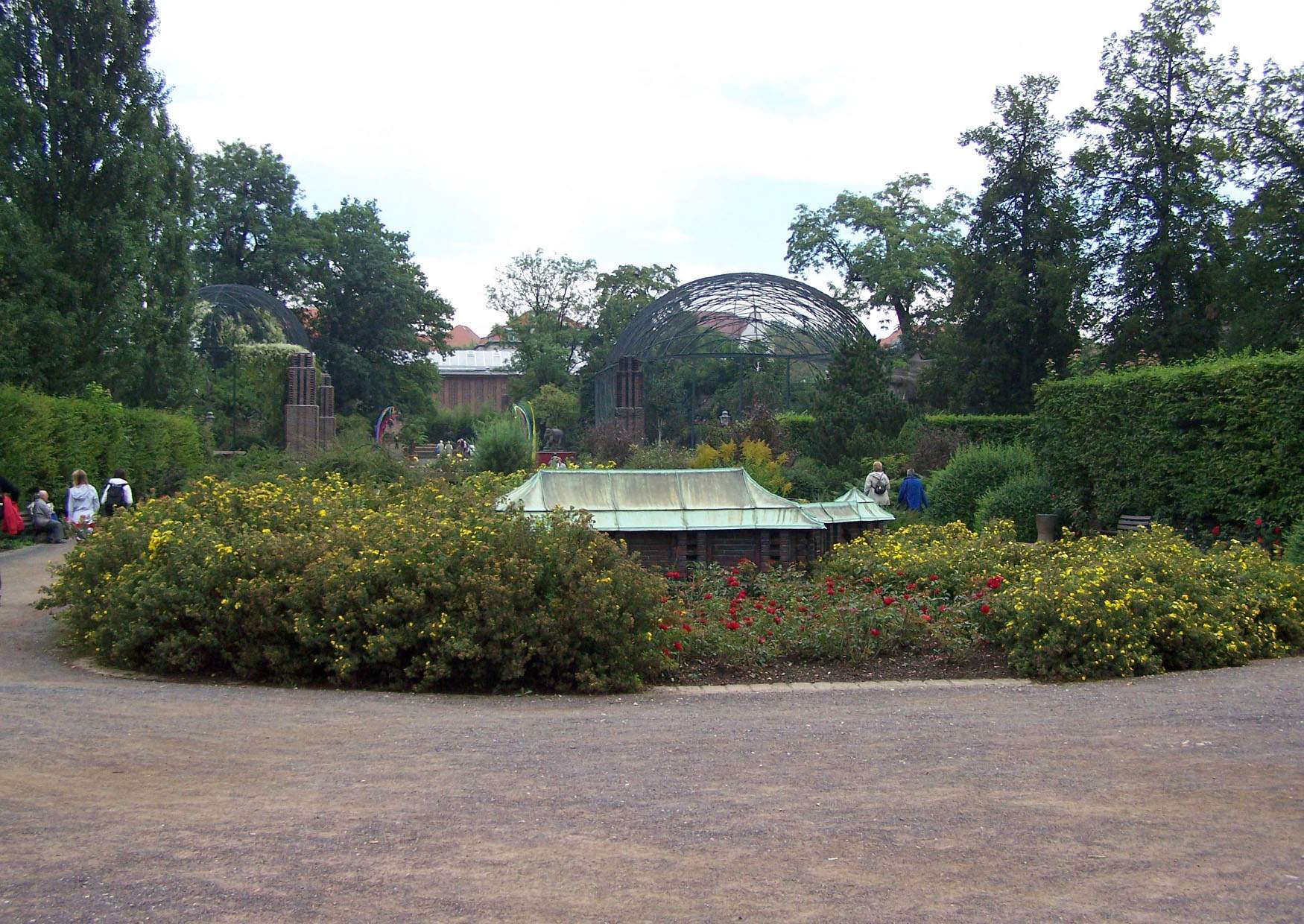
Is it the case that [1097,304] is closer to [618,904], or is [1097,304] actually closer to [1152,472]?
[1152,472]

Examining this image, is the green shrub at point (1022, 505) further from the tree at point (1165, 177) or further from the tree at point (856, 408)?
the tree at point (1165, 177)

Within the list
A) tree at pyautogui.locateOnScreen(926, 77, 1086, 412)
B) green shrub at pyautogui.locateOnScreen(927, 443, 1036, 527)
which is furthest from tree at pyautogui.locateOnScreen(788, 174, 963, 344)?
green shrub at pyautogui.locateOnScreen(927, 443, 1036, 527)

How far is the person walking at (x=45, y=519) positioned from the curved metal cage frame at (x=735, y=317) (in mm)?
16271

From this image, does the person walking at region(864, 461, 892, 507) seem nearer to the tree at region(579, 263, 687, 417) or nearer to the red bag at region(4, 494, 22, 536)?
the red bag at region(4, 494, 22, 536)

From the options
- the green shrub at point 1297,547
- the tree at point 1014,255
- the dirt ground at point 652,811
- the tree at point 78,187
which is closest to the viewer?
the dirt ground at point 652,811

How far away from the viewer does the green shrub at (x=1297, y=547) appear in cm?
1154

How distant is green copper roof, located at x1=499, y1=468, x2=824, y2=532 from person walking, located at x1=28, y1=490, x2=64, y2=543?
768cm

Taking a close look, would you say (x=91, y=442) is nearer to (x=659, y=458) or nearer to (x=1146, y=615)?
(x=659, y=458)

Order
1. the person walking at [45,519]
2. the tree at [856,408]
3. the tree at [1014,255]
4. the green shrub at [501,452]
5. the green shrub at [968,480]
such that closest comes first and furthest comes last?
the person walking at [45,519]
the green shrub at [968,480]
the green shrub at [501,452]
the tree at [856,408]
the tree at [1014,255]

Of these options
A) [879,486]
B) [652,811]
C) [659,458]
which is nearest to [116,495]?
[659,458]

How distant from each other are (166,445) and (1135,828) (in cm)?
2424

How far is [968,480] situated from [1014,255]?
1929cm

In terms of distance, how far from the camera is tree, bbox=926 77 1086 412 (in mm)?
35844

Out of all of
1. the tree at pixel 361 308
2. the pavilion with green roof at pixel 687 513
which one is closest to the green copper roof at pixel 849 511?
the pavilion with green roof at pixel 687 513
